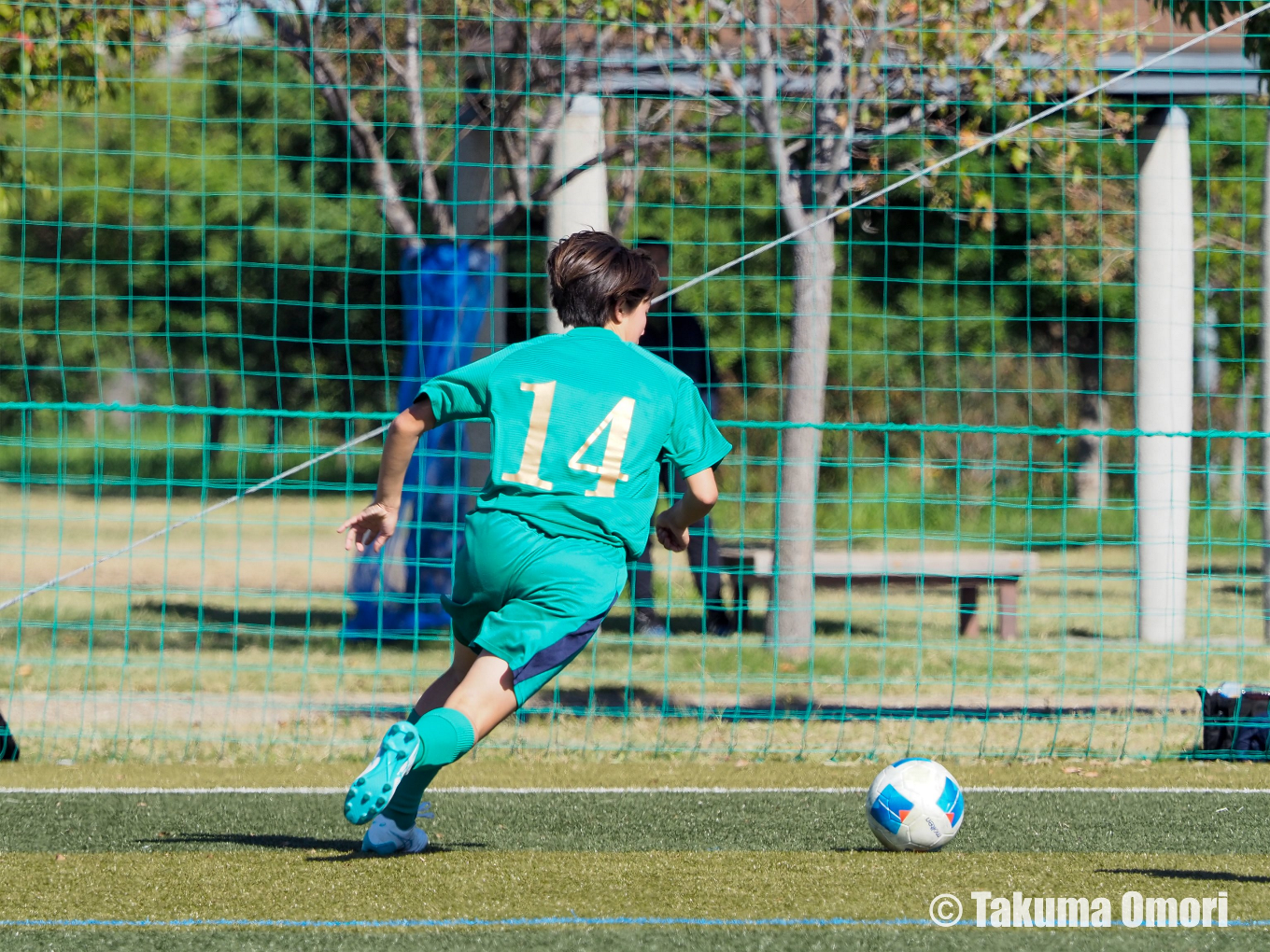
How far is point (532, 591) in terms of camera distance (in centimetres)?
353

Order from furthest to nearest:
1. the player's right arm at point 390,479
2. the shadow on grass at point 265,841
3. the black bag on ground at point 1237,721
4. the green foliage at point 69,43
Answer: the green foliage at point 69,43 → the black bag on ground at point 1237,721 → the shadow on grass at point 265,841 → the player's right arm at point 390,479

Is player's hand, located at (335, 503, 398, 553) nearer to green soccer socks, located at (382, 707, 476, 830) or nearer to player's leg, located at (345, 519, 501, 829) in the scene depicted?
player's leg, located at (345, 519, 501, 829)

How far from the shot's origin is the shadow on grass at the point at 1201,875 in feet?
12.0

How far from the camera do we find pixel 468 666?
149 inches

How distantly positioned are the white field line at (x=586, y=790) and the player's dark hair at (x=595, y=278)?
1990 millimetres

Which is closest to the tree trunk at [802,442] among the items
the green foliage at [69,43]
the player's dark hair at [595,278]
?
the green foliage at [69,43]

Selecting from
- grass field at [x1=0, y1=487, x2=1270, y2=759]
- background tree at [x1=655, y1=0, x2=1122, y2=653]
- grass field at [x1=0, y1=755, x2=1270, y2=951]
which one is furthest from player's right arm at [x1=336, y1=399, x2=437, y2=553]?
background tree at [x1=655, y1=0, x2=1122, y2=653]

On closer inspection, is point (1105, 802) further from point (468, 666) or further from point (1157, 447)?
point (1157, 447)

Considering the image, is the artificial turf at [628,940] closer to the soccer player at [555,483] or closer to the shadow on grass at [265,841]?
the soccer player at [555,483]

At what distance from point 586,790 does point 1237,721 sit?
2551mm

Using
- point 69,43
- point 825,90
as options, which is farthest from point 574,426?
point 69,43

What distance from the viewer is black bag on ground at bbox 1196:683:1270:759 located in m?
5.98

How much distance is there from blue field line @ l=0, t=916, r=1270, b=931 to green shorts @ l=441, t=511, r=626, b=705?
1.76 ft

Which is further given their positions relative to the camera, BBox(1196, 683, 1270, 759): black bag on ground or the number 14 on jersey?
BBox(1196, 683, 1270, 759): black bag on ground
